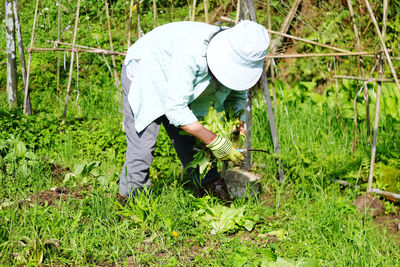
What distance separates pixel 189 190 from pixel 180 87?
0.98m

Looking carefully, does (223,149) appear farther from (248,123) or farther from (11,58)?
(11,58)

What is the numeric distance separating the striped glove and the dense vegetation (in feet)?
1.42

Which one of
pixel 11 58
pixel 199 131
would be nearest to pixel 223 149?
pixel 199 131

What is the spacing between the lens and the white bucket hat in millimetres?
2535

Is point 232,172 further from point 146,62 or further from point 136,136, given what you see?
point 146,62

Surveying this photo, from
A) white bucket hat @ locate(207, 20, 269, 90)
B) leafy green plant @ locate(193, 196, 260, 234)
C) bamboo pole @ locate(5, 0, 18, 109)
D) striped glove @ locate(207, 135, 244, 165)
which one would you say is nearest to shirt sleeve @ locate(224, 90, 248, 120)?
striped glove @ locate(207, 135, 244, 165)

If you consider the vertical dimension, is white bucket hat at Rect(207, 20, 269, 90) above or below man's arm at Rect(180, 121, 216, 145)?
above

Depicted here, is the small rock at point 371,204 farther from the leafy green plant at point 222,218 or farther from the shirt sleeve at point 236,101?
the shirt sleeve at point 236,101

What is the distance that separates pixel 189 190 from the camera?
3.34 meters

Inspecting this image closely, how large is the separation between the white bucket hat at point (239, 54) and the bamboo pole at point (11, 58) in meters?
2.65

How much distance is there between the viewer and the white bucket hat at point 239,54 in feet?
8.32

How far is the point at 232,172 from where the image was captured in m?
4.04

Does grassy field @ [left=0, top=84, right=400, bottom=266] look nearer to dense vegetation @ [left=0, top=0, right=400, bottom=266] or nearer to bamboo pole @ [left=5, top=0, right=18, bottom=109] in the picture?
dense vegetation @ [left=0, top=0, right=400, bottom=266]

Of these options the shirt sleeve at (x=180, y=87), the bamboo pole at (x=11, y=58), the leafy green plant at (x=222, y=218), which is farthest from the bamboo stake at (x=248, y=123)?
the bamboo pole at (x=11, y=58)
